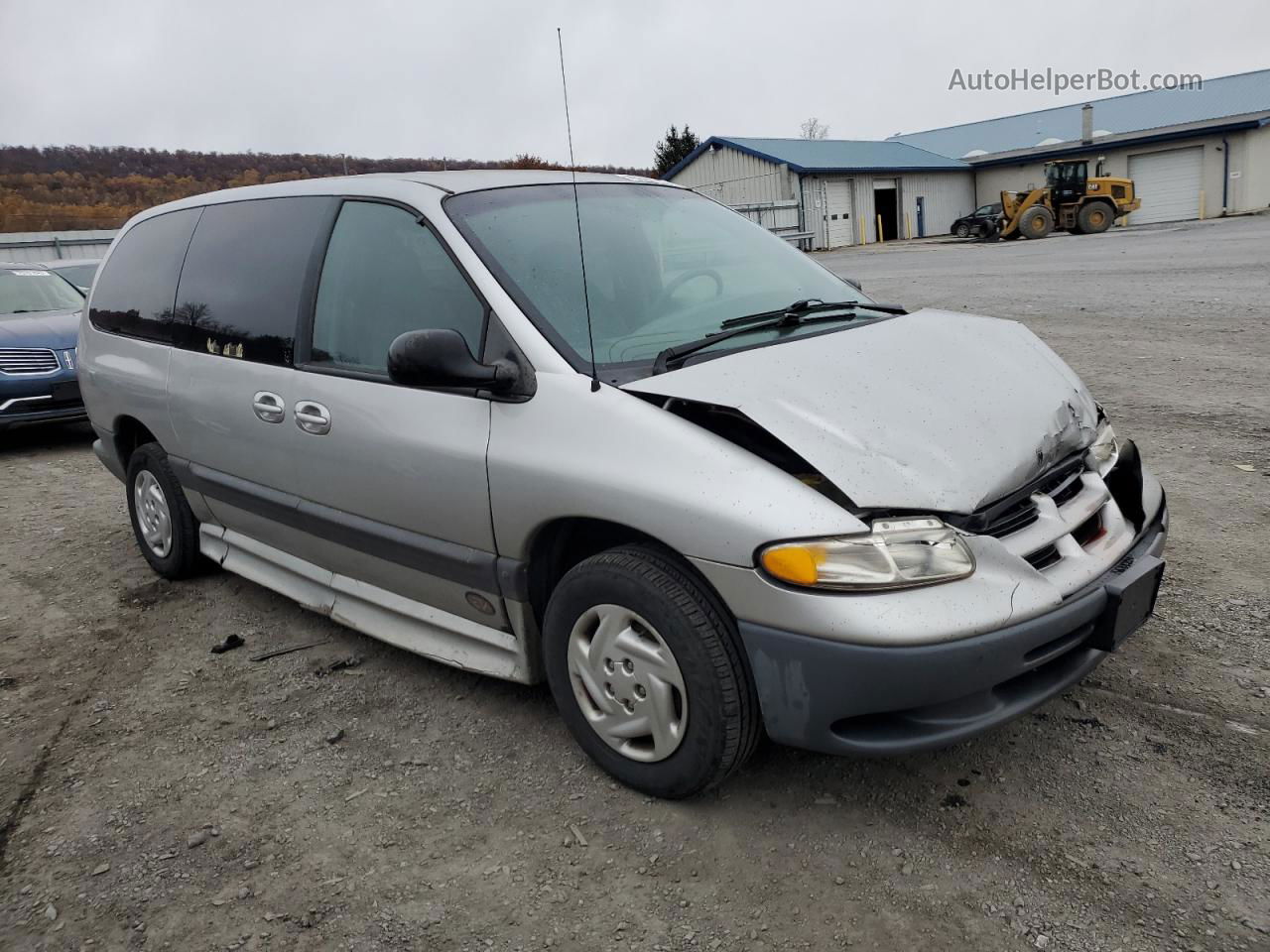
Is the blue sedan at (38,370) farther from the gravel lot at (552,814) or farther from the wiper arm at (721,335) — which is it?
the wiper arm at (721,335)

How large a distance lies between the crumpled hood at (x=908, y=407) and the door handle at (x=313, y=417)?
1290 mm

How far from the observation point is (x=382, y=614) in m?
3.54

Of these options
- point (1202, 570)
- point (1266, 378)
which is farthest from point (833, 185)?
point (1202, 570)

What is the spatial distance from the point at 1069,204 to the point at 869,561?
104ft

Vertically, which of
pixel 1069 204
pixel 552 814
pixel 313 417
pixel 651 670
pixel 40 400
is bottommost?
pixel 552 814

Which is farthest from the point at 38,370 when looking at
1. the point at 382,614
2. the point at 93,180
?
the point at 93,180

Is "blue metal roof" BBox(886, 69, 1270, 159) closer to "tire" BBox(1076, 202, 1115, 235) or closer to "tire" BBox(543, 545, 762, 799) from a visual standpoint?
"tire" BBox(1076, 202, 1115, 235)

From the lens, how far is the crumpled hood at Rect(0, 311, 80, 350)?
8312mm

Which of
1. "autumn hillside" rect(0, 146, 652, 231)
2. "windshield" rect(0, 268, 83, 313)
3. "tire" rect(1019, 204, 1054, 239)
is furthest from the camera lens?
"tire" rect(1019, 204, 1054, 239)

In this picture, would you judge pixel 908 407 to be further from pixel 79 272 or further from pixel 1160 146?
pixel 1160 146

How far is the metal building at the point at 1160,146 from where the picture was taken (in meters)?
34.8

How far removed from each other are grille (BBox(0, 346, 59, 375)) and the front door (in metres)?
6.05

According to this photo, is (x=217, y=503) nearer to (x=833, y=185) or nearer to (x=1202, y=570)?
(x=1202, y=570)

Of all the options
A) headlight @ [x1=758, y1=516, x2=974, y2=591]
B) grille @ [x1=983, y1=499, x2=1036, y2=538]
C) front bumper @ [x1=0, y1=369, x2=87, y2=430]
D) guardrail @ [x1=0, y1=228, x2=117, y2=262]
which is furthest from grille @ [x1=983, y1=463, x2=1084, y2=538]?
guardrail @ [x1=0, y1=228, x2=117, y2=262]
